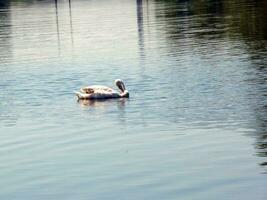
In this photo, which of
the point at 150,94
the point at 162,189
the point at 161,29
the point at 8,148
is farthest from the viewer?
the point at 161,29

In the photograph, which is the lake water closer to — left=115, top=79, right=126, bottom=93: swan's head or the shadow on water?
the shadow on water

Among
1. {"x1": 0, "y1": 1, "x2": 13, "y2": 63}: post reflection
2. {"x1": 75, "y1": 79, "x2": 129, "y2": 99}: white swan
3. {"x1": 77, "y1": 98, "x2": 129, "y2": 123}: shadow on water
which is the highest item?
{"x1": 75, "y1": 79, "x2": 129, "y2": 99}: white swan

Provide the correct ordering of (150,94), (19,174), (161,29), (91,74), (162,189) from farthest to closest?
1. (161,29)
2. (91,74)
3. (150,94)
4. (19,174)
5. (162,189)

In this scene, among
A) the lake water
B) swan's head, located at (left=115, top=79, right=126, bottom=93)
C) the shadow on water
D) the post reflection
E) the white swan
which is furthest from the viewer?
the post reflection

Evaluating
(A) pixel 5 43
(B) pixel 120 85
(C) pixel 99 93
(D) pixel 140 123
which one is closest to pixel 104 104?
(C) pixel 99 93

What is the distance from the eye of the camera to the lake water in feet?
67.0

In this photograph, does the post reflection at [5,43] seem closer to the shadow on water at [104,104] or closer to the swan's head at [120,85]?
the swan's head at [120,85]

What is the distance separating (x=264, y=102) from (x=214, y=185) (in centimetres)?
1156

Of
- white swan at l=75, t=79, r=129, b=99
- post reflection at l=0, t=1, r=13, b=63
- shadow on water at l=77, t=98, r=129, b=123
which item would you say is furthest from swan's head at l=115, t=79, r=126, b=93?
post reflection at l=0, t=1, r=13, b=63

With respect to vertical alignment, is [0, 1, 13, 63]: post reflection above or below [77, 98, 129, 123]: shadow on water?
below

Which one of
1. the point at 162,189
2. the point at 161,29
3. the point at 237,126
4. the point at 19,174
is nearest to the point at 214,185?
the point at 162,189

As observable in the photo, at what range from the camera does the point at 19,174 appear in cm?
2194

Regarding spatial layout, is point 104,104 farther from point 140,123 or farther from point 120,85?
point 140,123

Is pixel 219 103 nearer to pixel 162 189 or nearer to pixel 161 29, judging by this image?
pixel 162 189
